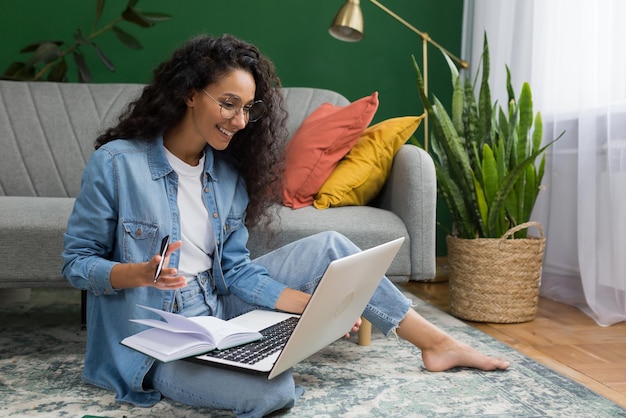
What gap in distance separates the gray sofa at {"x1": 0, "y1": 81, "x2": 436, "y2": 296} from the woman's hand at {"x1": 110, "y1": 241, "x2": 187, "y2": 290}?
0.61m

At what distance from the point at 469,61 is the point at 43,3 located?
211 centimetres

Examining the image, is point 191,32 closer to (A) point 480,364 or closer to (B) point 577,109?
(B) point 577,109

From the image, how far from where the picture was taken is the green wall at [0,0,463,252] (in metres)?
3.33

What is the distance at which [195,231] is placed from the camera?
5.08 ft

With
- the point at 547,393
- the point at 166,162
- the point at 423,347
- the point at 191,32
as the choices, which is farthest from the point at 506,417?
the point at 191,32

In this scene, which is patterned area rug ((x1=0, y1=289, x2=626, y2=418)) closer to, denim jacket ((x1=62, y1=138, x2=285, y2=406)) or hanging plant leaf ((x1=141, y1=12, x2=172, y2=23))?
denim jacket ((x1=62, y1=138, x2=285, y2=406))

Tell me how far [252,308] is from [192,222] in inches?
10.2

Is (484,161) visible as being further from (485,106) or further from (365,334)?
(365,334)

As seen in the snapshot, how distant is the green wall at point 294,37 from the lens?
3.33 meters

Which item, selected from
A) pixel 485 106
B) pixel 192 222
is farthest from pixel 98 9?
pixel 192 222

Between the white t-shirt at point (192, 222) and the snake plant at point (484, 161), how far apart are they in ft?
3.63

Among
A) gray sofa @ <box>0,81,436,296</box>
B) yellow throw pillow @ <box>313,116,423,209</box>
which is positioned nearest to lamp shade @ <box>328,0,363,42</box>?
gray sofa @ <box>0,81,436,296</box>

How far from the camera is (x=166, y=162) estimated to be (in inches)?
58.9

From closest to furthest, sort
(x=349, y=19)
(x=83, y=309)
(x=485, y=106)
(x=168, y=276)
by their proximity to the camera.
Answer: (x=168, y=276) → (x=83, y=309) → (x=485, y=106) → (x=349, y=19)
